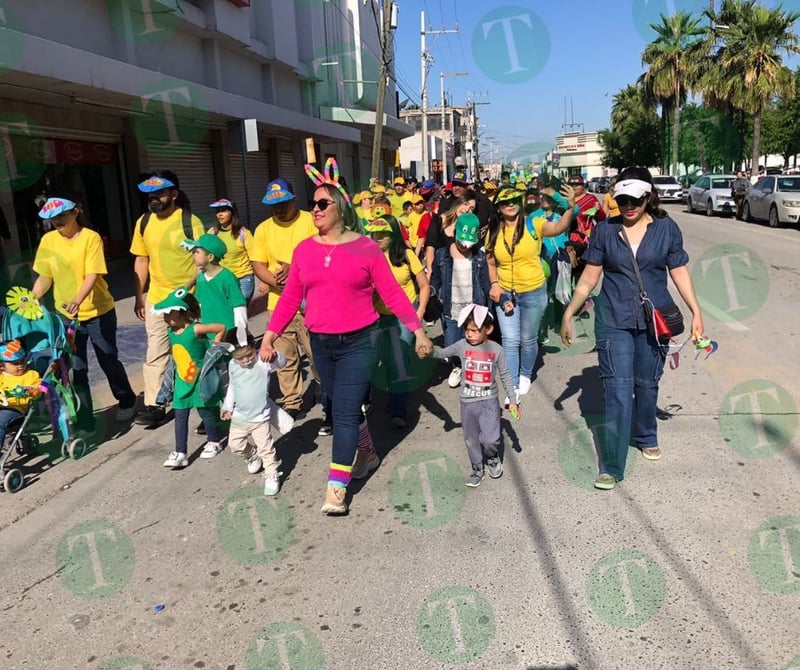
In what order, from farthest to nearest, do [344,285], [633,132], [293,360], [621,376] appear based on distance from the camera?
[633,132]
[293,360]
[621,376]
[344,285]

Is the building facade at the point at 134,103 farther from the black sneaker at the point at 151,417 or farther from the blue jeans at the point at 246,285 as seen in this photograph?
the black sneaker at the point at 151,417

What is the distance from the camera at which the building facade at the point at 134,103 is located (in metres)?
9.71

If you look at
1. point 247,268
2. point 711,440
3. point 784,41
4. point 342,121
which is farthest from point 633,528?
point 784,41

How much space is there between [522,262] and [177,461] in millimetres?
3001

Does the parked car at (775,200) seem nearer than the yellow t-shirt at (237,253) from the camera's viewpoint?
No

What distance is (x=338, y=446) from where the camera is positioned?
3.83m

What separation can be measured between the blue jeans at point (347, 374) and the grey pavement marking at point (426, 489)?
432mm

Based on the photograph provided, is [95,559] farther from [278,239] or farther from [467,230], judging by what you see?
[467,230]

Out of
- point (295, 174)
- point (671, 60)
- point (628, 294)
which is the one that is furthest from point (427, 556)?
point (671, 60)

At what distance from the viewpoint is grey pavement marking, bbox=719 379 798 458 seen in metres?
4.46

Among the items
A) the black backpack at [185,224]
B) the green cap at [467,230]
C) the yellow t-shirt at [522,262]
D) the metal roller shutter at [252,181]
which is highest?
the metal roller shutter at [252,181]

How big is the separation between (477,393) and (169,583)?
6.43ft

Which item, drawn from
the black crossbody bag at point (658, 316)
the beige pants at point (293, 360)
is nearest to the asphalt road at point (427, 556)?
the beige pants at point (293, 360)

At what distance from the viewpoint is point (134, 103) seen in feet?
36.6
